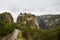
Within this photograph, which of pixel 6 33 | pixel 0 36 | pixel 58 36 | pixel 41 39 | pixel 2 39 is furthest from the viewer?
pixel 6 33

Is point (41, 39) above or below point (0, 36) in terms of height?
above

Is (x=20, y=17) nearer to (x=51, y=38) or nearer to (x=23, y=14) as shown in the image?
(x=23, y=14)

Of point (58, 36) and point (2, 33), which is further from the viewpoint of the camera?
point (2, 33)

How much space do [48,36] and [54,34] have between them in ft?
3.69

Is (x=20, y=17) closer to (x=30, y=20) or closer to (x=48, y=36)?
(x=30, y=20)

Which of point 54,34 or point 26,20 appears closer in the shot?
point 54,34

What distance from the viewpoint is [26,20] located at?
17438cm

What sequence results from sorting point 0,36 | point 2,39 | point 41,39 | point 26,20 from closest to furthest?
point 41,39
point 2,39
point 0,36
point 26,20

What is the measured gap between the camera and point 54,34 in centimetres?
3053

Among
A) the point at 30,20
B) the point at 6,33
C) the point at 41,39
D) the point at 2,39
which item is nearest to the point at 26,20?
the point at 30,20

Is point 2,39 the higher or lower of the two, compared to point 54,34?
lower

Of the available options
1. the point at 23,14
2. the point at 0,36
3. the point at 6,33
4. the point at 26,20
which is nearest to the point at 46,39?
the point at 0,36

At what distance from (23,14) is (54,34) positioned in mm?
157707

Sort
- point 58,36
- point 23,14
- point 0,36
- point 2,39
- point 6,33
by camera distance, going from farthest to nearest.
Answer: point 23,14 → point 6,33 → point 0,36 → point 2,39 → point 58,36
